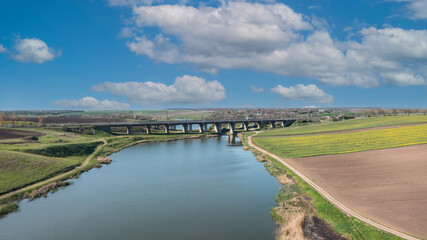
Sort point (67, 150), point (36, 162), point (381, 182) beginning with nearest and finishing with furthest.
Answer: point (381, 182) < point (36, 162) < point (67, 150)

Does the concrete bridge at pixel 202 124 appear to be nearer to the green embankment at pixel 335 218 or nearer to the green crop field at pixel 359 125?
the green crop field at pixel 359 125

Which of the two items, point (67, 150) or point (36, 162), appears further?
point (67, 150)

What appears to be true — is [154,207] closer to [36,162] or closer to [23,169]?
[23,169]

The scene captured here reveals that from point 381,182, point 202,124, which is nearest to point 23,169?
point 381,182

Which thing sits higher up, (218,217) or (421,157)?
(421,157)

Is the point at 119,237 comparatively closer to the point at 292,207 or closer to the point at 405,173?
the point at 292,207

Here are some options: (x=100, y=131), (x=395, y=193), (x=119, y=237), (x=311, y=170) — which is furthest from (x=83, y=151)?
(x=395, y=193)

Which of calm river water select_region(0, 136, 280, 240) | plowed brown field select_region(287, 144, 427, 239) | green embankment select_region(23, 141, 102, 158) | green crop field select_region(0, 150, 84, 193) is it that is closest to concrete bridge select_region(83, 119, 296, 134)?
green embankment select_region(23, 141, 102, 158)

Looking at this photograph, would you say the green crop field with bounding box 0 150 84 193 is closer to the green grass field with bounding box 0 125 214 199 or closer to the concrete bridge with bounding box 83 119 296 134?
the green grass field with bounding box 0 125 214 199
